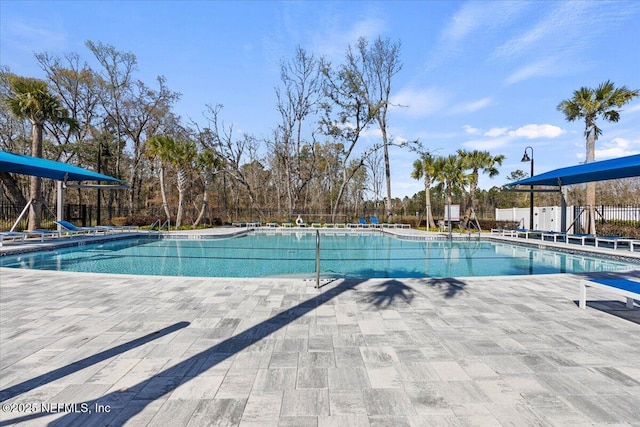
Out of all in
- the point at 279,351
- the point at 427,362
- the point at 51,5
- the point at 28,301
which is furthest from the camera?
the point at 51,5

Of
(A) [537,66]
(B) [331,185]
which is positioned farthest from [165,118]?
(A) [537,66]

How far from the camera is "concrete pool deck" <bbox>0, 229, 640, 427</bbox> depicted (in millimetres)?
1941

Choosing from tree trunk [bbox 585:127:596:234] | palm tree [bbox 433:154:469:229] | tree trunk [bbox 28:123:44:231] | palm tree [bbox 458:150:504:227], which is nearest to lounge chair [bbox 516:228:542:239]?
tree trunk [bbox 585:127:596:234]

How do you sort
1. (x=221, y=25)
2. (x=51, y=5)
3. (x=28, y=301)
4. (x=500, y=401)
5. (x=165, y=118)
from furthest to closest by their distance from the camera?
(x=165, y=118) < (x=221, y=25) < (x=51, y=5) < (x=28, y=301) < (x=500, y=401)

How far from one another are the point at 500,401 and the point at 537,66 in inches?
522

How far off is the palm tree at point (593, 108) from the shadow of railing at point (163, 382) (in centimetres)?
1575

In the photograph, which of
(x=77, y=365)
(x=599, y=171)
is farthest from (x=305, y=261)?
(x=599, y=171)

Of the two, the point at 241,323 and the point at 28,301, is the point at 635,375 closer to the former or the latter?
the point at 241,323

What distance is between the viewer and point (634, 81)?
43.3 feet

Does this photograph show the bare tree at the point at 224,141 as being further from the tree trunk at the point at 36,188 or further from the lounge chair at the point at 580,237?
the lounge chair at the point at 580,237

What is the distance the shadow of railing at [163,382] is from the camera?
186cm

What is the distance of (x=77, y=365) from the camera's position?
2.51m

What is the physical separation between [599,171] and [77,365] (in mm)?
11608

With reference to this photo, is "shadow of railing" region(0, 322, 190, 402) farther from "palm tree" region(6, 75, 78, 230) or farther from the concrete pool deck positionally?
"palm tree" region(6, 75, 78, 230)
